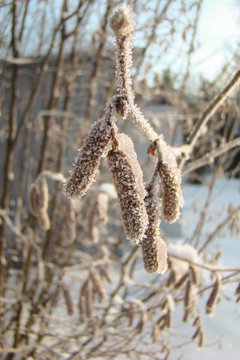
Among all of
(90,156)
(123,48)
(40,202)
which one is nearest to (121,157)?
(90,156)

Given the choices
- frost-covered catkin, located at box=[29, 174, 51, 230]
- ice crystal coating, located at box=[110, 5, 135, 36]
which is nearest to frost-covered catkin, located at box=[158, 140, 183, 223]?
ice crystal coating, located at box=[110, 5, 135, 36]

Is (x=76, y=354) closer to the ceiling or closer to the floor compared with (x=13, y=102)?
closer to the floor

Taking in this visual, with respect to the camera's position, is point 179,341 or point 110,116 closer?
point 110,116

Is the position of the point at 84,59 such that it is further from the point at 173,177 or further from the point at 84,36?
the point at 173,177

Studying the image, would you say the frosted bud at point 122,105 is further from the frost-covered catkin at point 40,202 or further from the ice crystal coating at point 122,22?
the frost-covered catkin at point 40,202

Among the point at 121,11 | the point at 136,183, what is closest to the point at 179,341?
the point at 136,183

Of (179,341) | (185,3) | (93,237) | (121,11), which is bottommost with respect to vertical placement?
(179,341)

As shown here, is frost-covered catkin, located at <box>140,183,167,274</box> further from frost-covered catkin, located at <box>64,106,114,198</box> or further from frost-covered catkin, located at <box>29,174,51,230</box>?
frost-covered catkin, located at <box>29,174,51,230</box>
